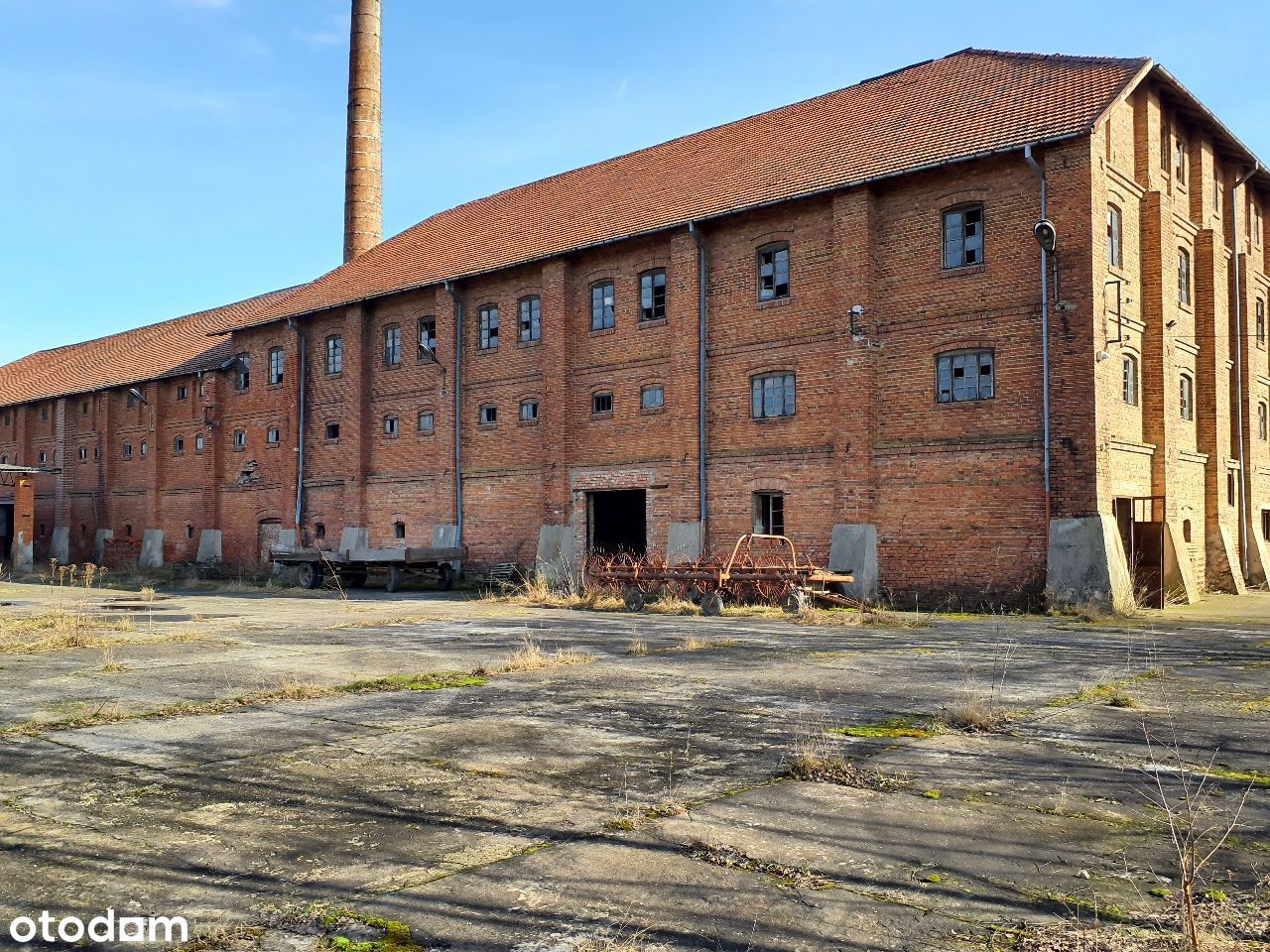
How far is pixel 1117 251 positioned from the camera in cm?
1875

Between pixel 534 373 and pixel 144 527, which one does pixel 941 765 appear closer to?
pixel 534 373

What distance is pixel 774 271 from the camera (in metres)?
21.3

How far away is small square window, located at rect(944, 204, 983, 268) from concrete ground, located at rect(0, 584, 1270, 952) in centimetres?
1026

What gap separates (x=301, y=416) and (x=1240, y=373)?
1023 inches

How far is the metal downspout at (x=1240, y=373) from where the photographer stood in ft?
75.2

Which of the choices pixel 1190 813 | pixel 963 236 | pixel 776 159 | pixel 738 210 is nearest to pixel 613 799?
pixel 1190 813

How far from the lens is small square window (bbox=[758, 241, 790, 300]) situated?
21078 mm

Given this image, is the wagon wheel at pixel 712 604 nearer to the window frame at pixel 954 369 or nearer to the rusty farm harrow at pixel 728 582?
the rusty farm harrow at pixel 728 582

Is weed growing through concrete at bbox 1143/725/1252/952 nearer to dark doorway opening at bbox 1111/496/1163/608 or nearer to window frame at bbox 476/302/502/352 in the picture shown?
dark doorway opening at bbox 1111/496/1163/608

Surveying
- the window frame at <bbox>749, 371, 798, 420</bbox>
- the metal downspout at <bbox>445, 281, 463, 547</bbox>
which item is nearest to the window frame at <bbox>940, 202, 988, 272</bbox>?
the window frame at <bbox>749, 371, 798, 420</bbox>

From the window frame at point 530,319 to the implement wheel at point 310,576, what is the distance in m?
8.21

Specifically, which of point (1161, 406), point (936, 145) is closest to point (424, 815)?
point (936, 145)

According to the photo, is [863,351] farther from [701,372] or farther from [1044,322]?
[701,372]

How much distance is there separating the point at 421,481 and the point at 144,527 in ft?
52.2
